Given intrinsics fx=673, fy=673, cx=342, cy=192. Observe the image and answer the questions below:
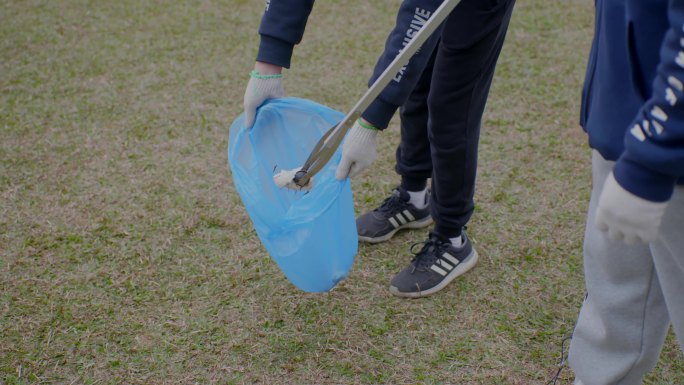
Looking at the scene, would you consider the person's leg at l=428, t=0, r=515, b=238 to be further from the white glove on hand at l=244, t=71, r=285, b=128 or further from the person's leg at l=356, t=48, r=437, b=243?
the white glove on hand at l=244, t=71, r=285, b=128

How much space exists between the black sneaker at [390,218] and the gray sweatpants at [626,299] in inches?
33.1

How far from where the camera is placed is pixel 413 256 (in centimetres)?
208

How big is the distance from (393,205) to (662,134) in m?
1.26

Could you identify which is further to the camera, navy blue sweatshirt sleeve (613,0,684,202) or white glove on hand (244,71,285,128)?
white glove on hand (244,71,285,128)

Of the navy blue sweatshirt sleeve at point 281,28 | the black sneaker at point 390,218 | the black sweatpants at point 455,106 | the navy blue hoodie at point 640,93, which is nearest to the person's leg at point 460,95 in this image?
the black sweatpants at point 455,106

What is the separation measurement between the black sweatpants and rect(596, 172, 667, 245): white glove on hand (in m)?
0.68

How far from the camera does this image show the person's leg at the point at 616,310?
1180mm

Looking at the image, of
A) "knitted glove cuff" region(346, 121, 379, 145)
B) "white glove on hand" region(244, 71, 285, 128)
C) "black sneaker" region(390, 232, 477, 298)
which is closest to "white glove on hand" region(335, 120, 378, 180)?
"knitted glove cuff" region(346, 121, 379, 145)

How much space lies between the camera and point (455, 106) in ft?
5.51

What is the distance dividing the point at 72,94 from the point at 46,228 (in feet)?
3.31

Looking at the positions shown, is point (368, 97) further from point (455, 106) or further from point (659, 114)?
point (659, 114)

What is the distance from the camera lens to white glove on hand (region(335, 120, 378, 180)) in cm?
142

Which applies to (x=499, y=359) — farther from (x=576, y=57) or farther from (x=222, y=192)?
(x=576, y=57)

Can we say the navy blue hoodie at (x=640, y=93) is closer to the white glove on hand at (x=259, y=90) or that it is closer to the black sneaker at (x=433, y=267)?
the white glove on hand at (x=259, y=90)
